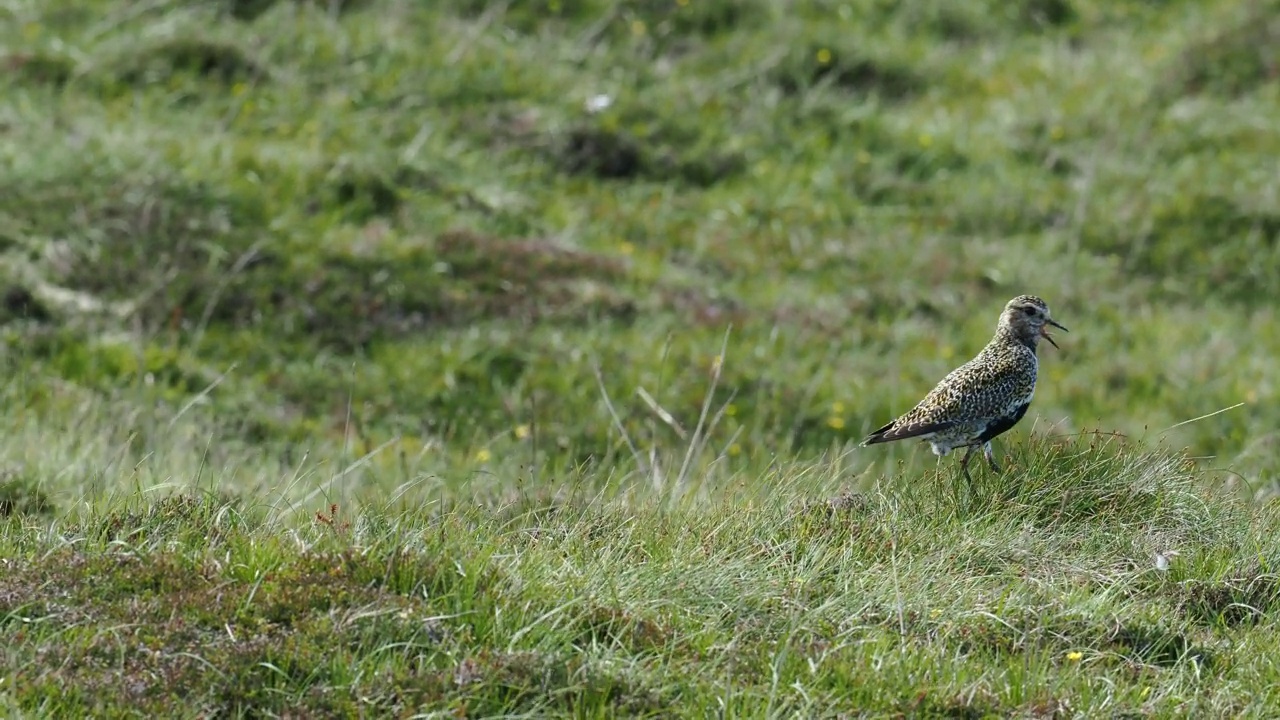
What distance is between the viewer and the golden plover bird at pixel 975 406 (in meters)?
5.88

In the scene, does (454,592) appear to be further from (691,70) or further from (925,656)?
(691,70)

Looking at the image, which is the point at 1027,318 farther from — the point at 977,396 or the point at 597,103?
the point at 597,103

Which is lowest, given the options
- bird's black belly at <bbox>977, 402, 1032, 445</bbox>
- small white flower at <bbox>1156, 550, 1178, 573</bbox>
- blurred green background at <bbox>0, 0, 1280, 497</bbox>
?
blurred green background at <bbox>0, 0, 1280, 497</bbox>

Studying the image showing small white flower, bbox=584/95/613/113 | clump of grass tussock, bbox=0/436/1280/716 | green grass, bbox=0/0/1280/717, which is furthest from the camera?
small white flower, bbox=584/95/613/113

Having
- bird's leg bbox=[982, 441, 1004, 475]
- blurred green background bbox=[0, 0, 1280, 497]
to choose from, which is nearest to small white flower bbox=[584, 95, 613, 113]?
blurred green background bbox=[0, 0, 1280, 497]

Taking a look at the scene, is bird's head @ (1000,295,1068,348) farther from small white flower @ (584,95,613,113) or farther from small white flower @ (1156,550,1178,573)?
small white flower @ (584,95,613,113)

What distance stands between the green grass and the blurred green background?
51 mm

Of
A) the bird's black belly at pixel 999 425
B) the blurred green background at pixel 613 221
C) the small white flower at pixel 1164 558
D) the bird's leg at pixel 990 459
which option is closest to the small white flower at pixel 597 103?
the blurred green background at pixel 613 221

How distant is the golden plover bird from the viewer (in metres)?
5.88

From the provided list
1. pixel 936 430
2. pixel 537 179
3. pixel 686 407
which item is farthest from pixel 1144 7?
pixel 936 430

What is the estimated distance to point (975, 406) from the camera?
19.3 feet

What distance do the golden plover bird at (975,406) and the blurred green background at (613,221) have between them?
3.47m

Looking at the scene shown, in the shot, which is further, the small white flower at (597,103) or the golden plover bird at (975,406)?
the small white flower at (597,103)

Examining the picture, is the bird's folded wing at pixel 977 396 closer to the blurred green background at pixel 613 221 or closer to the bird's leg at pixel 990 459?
the bird's leg at pixel 990 459
